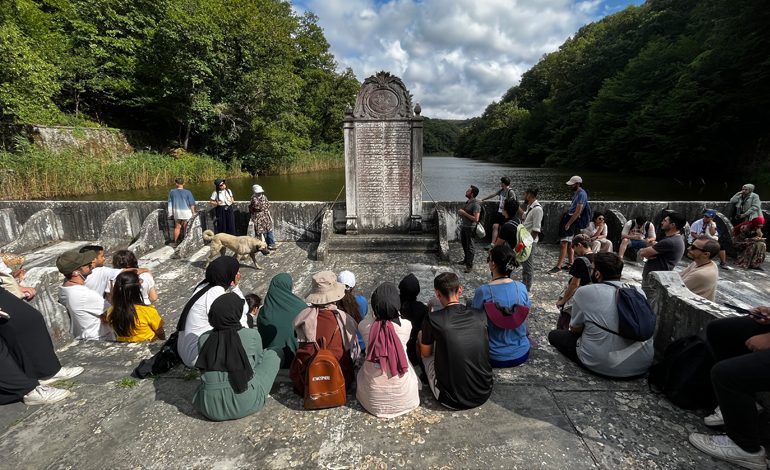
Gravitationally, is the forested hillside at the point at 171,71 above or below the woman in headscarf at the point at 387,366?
above

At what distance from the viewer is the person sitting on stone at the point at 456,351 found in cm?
279

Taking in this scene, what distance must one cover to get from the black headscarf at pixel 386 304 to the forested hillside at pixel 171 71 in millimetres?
20651

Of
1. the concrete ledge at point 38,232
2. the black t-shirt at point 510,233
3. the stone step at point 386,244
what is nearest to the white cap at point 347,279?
the black t-shirt at point 510,233

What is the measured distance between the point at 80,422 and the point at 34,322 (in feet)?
3.18

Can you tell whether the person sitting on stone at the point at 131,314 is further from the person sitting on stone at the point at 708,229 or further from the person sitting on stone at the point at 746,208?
the person sitting on stone at the point at 746,208

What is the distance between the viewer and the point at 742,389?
2.29 m

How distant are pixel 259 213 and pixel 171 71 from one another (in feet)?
67.8

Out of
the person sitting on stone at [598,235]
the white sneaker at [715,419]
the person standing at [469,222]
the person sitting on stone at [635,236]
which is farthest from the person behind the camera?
the person sitting on stone at [635,236]

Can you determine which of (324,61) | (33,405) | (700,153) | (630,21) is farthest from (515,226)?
(630,21)

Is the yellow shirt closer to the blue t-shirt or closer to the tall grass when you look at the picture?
the blue t-shirt

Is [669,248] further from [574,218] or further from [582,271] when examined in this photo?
[574,218]

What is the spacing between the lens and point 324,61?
4297cm

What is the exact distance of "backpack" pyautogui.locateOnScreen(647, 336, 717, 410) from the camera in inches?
110

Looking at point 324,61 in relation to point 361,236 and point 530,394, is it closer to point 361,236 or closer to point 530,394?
point 361,236
